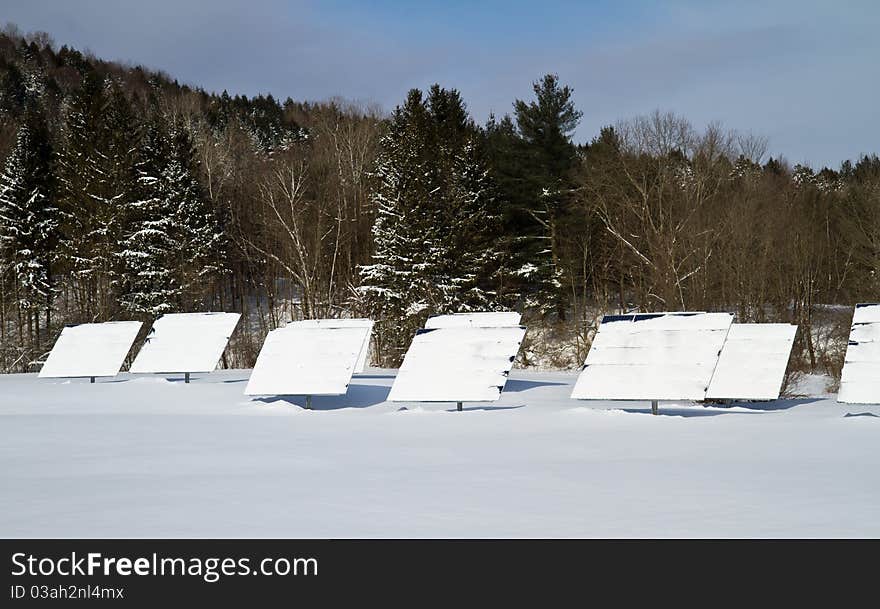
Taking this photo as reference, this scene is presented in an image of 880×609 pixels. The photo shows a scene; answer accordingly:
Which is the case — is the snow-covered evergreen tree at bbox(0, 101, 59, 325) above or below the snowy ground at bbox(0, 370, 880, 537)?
above

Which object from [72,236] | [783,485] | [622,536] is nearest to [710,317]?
[783,485]

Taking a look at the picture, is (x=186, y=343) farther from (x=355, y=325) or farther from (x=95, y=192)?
(x=95, y=192)

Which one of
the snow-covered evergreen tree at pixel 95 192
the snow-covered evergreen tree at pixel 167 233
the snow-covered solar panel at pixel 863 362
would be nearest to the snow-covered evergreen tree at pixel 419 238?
the snow-covered evergreen tree at pixel 167 233

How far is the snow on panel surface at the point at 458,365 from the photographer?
13.8m

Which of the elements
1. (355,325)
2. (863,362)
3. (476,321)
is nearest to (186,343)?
(355,325)

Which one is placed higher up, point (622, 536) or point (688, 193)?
point (688, 193)

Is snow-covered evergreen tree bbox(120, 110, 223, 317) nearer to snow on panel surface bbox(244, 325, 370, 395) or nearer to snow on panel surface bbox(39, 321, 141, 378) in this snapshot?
snow on panel surface bbox(39, 321, 141, 378)

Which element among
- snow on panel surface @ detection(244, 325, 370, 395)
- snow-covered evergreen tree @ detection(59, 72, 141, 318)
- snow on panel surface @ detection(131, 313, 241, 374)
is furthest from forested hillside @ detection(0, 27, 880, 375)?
snow on panel surface @ detection(244, 325, 370, 395)

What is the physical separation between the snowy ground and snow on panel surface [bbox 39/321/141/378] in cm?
302

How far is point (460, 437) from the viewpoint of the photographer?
37.6 feet

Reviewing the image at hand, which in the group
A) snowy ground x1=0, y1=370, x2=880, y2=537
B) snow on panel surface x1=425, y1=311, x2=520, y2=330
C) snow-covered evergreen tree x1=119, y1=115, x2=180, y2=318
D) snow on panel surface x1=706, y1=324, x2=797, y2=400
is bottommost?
snowy ground x1=0, y1=370, x2=880, y2=537

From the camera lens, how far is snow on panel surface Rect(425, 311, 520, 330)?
588 inches
